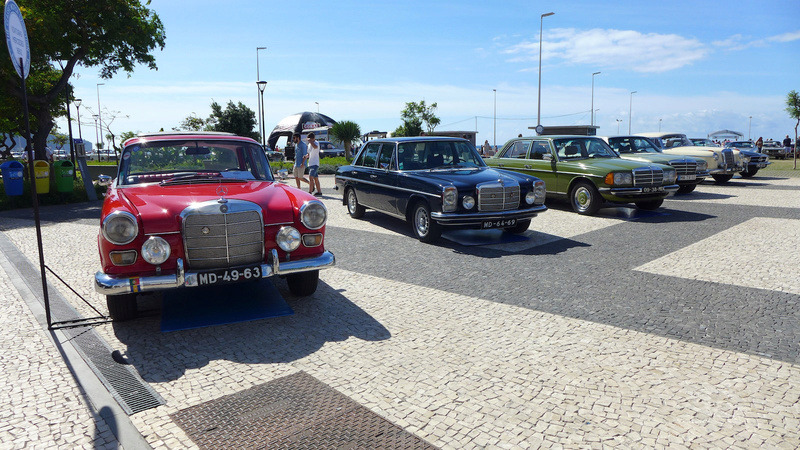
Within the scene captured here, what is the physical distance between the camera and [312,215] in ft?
16.1

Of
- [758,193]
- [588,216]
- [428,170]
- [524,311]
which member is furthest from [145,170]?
[758,193]

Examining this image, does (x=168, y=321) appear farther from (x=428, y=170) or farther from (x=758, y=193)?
(x=758, y=193)

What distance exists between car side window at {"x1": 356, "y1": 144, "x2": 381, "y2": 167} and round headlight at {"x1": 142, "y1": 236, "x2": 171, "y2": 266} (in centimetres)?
591

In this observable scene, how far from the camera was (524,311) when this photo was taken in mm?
5023

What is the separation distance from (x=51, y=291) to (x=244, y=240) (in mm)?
2750

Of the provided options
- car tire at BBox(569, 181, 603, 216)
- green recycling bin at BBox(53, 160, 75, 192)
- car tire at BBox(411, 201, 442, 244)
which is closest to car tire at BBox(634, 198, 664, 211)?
car tire at BBox(569, 181, 603, 216)

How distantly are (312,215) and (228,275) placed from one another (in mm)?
929

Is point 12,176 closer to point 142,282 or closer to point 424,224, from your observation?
point 424,224

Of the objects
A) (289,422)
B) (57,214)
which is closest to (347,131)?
(57,214)

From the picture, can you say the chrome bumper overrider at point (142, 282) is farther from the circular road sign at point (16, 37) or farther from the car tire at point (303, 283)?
the circular road sign at point (16, 37)

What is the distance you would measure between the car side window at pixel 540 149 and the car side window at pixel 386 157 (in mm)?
4110

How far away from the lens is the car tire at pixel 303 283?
5.30m

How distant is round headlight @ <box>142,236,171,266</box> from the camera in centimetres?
429

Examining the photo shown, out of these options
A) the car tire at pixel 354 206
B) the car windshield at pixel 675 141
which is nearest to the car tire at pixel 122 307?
the car tire at pixel 354 206
